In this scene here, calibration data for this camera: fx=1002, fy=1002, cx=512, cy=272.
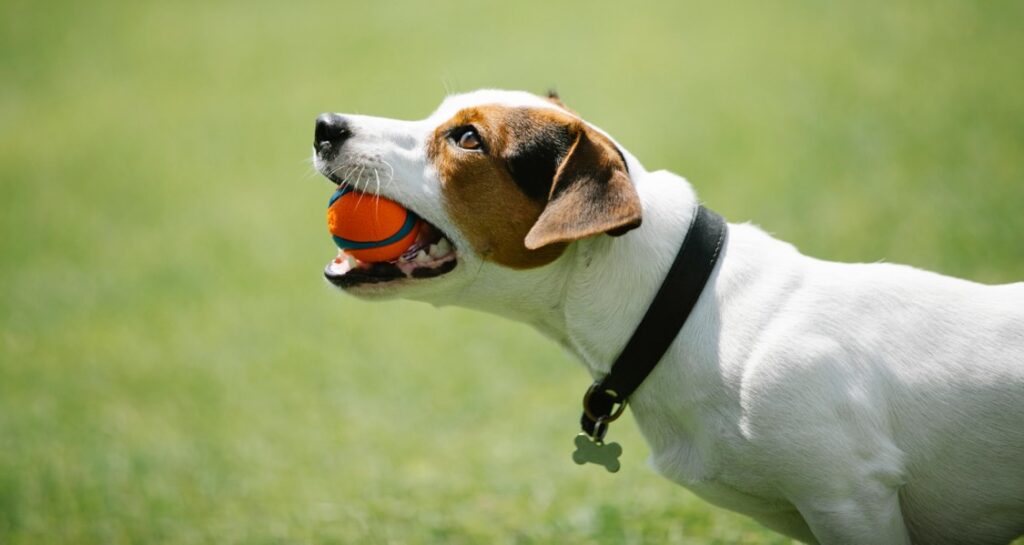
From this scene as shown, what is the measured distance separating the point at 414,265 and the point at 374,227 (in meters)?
0.21

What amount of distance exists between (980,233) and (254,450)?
6597 mm

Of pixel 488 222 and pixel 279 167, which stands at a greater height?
pixel 279 167

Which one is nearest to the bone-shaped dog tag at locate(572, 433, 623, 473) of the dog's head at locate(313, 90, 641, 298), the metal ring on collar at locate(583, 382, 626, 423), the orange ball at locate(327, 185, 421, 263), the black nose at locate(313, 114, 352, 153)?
the metal ring on collar at locate(583, 382, 626, 423)

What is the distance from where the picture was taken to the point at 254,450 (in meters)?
8.02

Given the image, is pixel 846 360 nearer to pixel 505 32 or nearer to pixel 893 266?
pixel 893 266

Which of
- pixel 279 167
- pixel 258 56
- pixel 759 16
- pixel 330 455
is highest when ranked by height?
pixel 258 56

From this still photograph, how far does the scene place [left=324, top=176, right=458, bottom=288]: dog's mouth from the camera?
3.88 metres

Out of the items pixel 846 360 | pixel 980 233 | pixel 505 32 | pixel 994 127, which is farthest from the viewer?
pixel 505 32

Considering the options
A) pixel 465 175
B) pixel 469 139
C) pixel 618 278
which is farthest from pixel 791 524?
pixel 469 139

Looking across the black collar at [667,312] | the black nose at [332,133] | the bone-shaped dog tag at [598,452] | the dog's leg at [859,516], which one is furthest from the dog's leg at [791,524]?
the black nose at [332,133]

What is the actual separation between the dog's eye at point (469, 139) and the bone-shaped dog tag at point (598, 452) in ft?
3.94

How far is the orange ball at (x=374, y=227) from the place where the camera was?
152 inches

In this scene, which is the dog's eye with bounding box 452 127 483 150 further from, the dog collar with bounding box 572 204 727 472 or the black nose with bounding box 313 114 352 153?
the dog collar with bounding box 572 204 727 472

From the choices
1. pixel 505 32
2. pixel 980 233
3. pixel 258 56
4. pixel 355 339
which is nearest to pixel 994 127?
pixel 980 233
